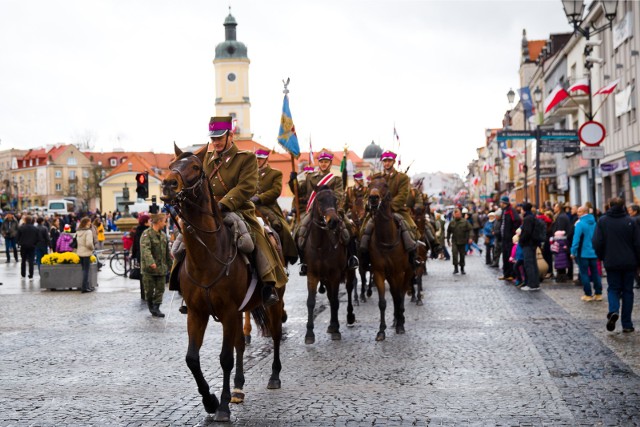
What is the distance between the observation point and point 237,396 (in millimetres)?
9023

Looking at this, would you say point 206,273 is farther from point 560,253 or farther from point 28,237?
point 28,237

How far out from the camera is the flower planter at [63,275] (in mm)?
24109

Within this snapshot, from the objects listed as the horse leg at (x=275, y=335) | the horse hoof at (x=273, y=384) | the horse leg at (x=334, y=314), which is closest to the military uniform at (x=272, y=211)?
the horse leg at (x=334, y=314)

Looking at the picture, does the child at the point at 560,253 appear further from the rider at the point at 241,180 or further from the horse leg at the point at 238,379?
the horse leg at the point at 238,379

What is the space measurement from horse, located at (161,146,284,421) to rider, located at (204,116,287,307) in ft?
1.14

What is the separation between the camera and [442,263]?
34.8m

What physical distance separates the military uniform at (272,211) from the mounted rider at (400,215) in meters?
1.55

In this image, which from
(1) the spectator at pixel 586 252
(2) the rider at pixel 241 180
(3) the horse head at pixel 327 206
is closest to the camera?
(2) the rider at pixel 241 180

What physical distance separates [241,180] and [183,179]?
4.57 feet

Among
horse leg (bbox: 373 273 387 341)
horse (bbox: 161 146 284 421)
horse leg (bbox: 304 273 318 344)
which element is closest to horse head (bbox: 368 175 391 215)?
horse leg (bbox: 373 273 387 341)

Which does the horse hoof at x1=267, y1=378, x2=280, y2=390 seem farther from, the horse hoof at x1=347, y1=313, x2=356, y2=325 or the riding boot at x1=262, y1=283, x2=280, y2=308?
the horse hoof at x1=347, y1=313, x2=356, y2=325

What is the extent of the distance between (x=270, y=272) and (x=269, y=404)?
4.21ft

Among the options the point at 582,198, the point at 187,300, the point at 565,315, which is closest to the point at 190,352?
the point at 187,300

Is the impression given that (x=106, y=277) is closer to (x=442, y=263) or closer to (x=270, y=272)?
(x=442, y=263)
